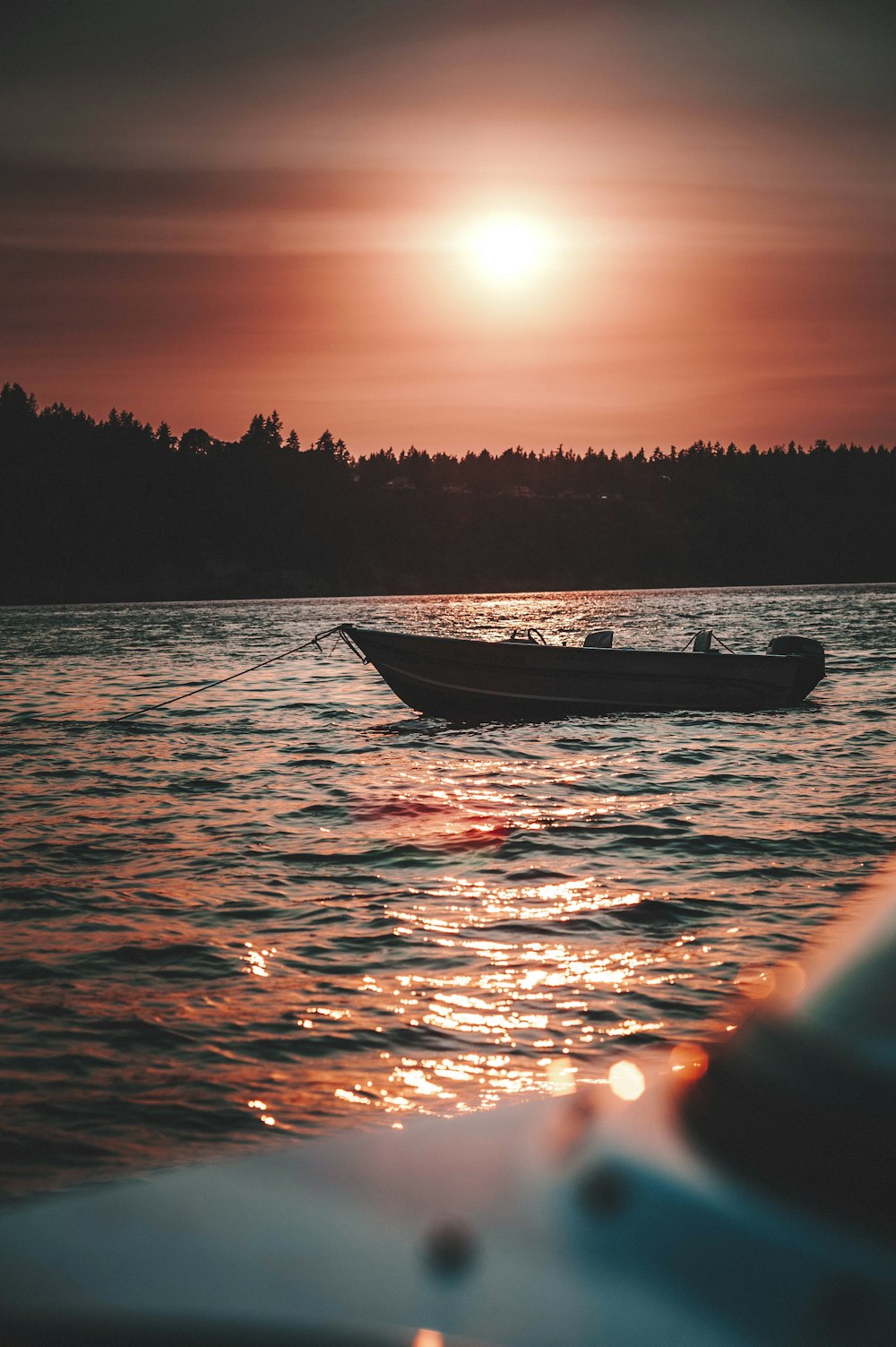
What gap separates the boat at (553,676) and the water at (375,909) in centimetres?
98

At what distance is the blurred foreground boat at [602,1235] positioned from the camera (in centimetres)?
223

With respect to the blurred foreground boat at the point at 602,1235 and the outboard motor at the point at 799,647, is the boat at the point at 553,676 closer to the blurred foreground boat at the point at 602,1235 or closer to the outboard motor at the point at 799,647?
the outboard motor at the point at 799,647

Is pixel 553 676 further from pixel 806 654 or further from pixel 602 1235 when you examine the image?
pixel 602 1235

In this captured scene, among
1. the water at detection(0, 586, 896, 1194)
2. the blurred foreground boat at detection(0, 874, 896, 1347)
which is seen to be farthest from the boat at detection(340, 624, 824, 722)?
the blurred foreground boat at detection(0, 874, 896, 1347)

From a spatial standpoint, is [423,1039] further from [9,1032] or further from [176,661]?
[176,661]

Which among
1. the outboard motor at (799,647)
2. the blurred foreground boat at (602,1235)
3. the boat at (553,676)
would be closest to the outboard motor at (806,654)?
the outboard motor at (799,647)

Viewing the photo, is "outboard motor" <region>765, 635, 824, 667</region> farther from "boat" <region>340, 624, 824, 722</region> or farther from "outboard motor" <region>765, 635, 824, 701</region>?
"boat" <region>340, 624, 824, 722</region>

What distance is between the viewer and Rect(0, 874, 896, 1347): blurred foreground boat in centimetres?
223

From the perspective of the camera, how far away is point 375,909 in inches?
372

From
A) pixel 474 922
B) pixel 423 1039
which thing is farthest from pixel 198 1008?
pixel 474 922

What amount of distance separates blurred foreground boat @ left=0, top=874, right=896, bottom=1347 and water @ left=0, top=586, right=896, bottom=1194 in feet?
7.67

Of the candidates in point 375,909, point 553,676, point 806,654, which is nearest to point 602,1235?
point 375,909

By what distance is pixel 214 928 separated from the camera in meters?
8.89

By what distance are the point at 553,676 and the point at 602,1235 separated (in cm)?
2098
